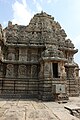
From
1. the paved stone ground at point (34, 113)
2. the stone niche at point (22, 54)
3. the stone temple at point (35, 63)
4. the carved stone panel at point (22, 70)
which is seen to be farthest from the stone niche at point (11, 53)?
the paved stone ground at point (34, 113)

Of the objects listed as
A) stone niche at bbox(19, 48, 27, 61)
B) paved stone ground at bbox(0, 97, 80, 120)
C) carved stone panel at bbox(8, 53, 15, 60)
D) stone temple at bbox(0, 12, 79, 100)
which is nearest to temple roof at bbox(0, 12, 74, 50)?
stone temple at bbox(0, 12, 79, 100)

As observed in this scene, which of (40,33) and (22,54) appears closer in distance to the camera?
(22,54)

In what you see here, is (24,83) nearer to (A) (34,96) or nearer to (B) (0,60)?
(A) (34,96)

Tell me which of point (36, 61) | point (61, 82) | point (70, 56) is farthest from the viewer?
point (70, 56)

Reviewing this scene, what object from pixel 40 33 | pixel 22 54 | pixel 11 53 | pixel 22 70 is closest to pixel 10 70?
pixel 22 70

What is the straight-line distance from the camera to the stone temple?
1666 cm

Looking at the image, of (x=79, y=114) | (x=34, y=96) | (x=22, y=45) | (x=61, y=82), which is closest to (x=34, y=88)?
(x=34, y=96)

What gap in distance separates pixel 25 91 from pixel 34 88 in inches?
38.5

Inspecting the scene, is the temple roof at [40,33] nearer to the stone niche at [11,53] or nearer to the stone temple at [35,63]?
the stone temple at [35,63]

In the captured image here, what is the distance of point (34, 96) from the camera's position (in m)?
18.0

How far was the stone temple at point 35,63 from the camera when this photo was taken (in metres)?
16.7

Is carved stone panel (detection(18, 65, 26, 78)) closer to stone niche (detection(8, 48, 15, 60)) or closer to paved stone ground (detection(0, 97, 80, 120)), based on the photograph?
stone niche (detection(8, 48, 15, 60))

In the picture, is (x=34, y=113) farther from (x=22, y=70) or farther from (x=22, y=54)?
(x=22, y=54)

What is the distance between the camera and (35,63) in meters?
19.3
